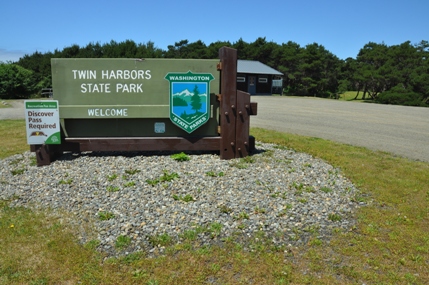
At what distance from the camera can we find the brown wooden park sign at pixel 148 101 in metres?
6.96

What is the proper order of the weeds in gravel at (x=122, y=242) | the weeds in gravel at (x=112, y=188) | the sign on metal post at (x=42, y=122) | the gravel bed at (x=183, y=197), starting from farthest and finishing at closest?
1. the sign on metal post at (x=42, y=122)
2. the weeds in gravel at (x=112, y=188)
3. the gravel bed at (x=183, y=197)
4. the weeds in gravel at (x=122, y=242)

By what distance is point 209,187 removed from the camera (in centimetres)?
559

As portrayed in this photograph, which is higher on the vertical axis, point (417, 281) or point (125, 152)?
point (125, 152)

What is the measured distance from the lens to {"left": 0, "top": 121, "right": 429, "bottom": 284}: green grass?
3504 millimetres

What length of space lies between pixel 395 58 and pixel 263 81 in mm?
17380

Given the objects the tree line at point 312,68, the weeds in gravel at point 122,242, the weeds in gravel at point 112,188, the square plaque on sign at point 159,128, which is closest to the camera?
the weeds in gravel at point 122,242

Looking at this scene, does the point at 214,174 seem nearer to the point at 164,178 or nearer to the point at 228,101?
the point at 164,178

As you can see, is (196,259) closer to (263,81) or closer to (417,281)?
(417,281)

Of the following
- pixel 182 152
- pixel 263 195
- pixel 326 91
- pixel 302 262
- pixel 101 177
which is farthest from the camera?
pixel 326 91

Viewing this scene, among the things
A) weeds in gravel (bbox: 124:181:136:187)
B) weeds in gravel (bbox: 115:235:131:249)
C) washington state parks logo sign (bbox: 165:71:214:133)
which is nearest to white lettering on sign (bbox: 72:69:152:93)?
washington state parks logo sign (bbox: 165:71:214:133)

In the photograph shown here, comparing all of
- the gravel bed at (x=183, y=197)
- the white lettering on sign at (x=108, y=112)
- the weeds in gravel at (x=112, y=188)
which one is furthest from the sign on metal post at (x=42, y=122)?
Result: the weeds in gravel at (x=112, y=188)

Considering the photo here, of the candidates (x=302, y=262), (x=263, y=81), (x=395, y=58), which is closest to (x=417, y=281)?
(x=302, y=262)

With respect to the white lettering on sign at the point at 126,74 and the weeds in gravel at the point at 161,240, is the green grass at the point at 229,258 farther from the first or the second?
the white lettering on sign at the point at 126,74

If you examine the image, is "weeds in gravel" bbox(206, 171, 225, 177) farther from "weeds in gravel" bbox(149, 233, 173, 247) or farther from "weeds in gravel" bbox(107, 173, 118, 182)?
"weeds in gravel" bbox(149, 233, 173, 247)
